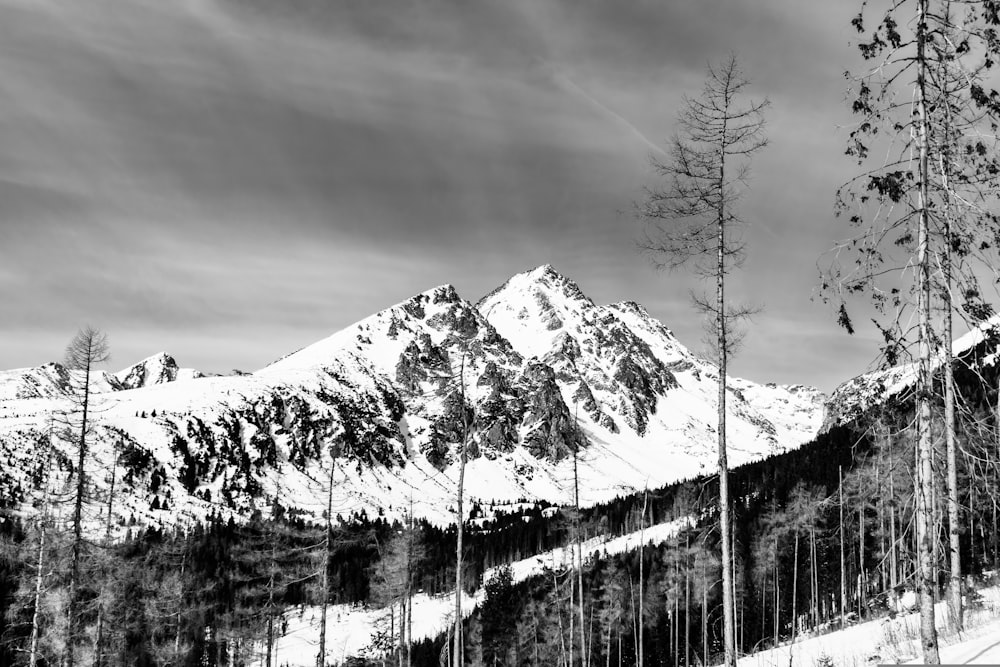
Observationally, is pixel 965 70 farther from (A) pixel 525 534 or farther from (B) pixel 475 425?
(A) pixel 525 534

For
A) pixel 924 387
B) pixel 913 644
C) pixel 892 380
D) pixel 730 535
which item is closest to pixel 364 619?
pixel 730 535

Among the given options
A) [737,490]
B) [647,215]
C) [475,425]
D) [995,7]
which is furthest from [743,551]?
[995,7]

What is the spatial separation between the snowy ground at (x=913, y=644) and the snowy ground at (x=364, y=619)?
58.8 meters

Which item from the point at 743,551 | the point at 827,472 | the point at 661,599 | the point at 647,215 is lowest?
the point at 661,599

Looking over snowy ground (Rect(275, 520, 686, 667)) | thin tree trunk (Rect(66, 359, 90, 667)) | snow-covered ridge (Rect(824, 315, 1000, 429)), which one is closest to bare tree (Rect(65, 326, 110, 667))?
thin tree trunk (Rect(66, 359, 90, 667))

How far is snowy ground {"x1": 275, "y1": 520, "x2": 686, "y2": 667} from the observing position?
3888 inches

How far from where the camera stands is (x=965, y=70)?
11.4m

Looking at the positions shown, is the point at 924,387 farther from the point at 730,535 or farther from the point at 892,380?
the point at 730,535

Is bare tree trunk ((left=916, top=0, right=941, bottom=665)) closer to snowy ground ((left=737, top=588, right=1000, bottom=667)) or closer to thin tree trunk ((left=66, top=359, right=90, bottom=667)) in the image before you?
snowy ground ((left=737, top=588, right=1000, bottom=667))

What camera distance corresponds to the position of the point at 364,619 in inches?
4523

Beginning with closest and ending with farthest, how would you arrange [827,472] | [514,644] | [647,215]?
[647,215]
[514,644]
[827,472]

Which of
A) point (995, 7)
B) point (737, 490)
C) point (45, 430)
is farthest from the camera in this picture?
point (737, 490)

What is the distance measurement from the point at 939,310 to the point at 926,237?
132cm

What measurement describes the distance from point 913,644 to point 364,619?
111468mm
